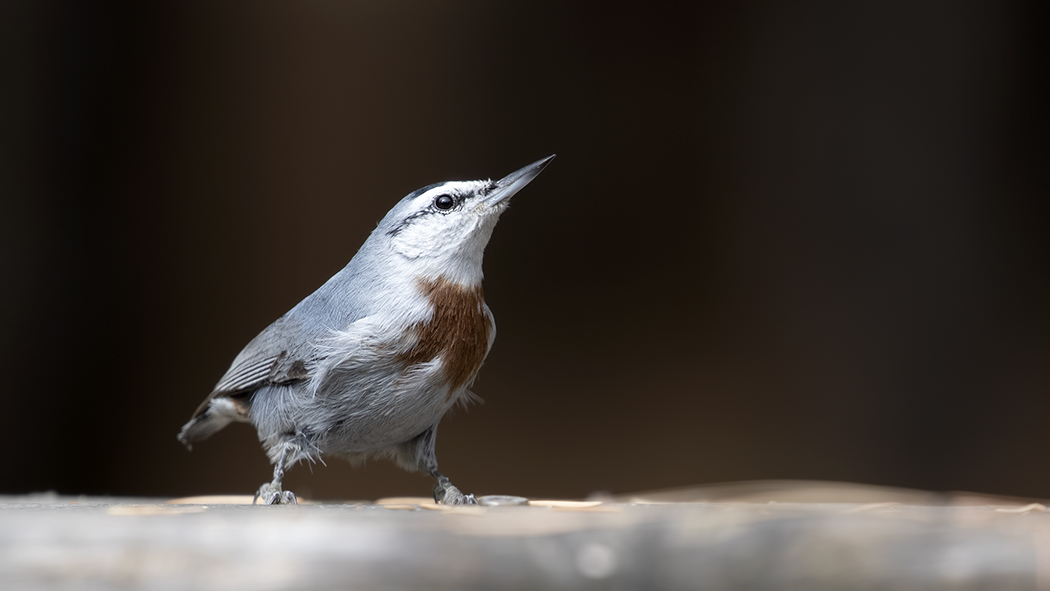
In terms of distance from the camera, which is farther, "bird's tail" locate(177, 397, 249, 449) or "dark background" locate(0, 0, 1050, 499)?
"dark background" locate(0, 0, 1050, 499)

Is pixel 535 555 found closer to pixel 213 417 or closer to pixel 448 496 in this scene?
pixel 448 496

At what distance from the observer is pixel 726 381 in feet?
11.3

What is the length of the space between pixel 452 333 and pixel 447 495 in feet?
1.16

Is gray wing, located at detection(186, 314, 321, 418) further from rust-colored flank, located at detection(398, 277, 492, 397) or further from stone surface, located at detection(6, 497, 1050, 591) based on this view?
stone surface, located at detection(6, 497, 1050, 591)

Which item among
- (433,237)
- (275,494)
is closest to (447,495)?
(275,494)

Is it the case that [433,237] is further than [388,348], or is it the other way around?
[433,237]

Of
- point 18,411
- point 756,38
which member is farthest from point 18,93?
point 756,38

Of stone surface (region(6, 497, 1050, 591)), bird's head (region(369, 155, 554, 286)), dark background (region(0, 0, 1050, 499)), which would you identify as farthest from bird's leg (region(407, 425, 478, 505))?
dark background (region(0, 0, 1050, 499))

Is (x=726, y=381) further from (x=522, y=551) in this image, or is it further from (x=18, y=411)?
(x=522, y=551)

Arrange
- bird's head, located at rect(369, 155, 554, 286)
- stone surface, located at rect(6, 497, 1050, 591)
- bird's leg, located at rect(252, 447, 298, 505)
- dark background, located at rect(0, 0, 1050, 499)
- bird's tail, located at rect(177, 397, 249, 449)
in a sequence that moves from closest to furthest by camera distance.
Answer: stone surface, located at rect(6, 497, 1050, 591), bird's leg, located at rect(252, 447, 298, 505), bird's head, located at rect(369, 155, 554, 286), bird's tail, located at rect(177, 397, 249, 449), dark background, located at rect(0, 0, 1050, 499)

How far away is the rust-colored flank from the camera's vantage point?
1421mm

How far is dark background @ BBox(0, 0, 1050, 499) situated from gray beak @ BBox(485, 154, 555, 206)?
6.06ft

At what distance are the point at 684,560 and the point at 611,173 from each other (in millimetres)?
2931

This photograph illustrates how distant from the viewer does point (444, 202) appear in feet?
5.11
